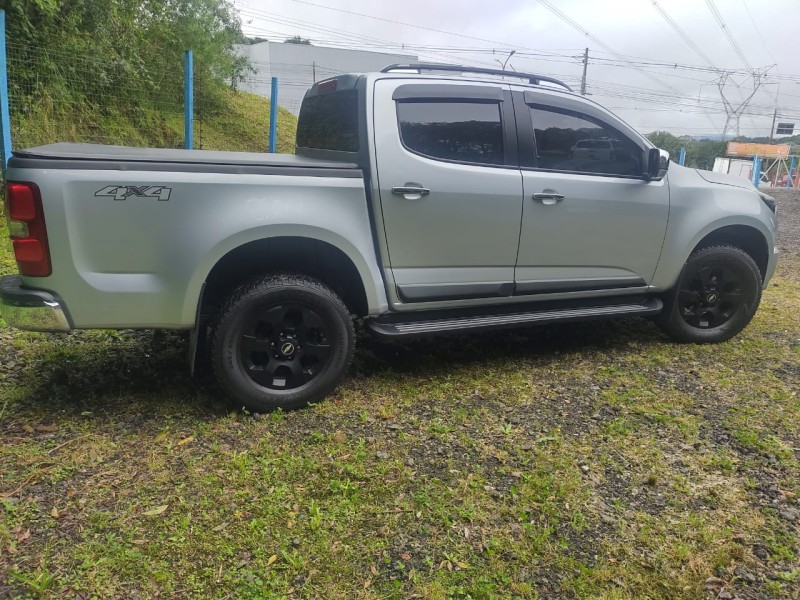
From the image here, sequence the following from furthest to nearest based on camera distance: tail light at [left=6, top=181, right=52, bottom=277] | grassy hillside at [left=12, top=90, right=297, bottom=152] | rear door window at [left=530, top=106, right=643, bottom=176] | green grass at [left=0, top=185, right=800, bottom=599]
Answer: grassy hillside at [left=12, top=90, right=297, bottom=152] < rear door window at [left=530, top=106, right=643, bottom=176] < tail light at [left=6, top=181, right=52, bottom=277] < green grass at [left=0, top=185, right=800, bottom=599]

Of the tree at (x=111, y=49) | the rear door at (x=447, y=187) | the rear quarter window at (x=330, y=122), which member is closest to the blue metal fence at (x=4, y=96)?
the tree at (x=111, y=49)

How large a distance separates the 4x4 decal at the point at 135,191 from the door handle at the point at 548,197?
2.23 meters

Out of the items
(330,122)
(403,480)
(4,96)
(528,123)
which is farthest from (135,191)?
(4,96)

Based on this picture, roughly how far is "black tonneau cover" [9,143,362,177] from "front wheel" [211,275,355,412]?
1.97ft

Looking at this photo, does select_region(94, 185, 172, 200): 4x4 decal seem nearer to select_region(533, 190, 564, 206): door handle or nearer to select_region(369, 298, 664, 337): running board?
select_region(369, 298, 664, 337): running board

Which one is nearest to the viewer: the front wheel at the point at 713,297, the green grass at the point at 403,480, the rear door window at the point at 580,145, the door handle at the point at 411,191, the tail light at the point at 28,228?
the green grass at the point at 403,480

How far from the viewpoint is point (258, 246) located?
3.31m

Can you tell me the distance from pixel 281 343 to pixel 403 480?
1.08 meters

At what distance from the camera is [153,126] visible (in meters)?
10.3

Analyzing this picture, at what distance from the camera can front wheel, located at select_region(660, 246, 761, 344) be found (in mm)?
4547

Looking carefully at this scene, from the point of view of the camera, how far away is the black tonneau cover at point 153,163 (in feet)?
9.11

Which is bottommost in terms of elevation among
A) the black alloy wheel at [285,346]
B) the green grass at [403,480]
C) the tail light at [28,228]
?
the green grass at [403,480]

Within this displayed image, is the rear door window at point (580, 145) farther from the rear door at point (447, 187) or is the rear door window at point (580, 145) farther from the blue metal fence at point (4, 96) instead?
the blue metal fence at point (4, 96)

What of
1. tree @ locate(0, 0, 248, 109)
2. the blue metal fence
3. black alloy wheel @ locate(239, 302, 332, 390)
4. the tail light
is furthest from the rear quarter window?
tree @ locate(0, 0, 248, 109)
